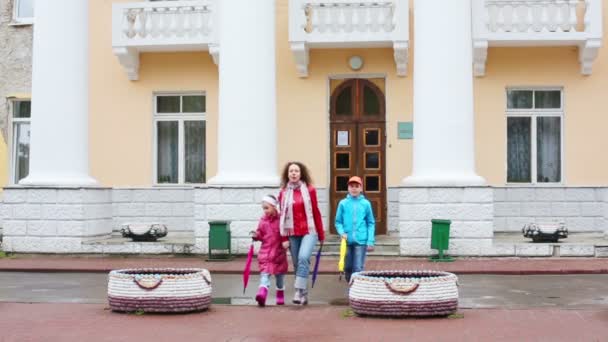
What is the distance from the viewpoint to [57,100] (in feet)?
64.1

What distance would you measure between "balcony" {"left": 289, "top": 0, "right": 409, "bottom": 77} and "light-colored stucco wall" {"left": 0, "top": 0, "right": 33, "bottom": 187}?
768cm

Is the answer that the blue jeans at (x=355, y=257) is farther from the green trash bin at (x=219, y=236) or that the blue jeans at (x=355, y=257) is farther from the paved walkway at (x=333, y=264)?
the green trash bin at (x=219, y=236)

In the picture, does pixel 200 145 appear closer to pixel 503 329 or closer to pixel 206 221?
pixel 206 221

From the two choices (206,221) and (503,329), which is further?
(206,221)

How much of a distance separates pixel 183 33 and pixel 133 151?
130 inches

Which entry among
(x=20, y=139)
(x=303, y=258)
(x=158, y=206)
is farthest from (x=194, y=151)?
(x=303, y=258)

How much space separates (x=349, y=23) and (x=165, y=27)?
14.3 feet

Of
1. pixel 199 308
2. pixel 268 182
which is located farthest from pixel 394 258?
pixel 199 308

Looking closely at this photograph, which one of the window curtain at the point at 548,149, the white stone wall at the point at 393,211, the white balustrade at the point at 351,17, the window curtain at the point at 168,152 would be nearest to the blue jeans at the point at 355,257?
the white stone wall at the point at 393,211

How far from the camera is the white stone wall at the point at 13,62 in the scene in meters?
24.0

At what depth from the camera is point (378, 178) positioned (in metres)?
21.5

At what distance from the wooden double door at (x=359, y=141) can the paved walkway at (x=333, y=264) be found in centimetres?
371

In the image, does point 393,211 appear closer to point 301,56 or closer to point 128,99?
point 301,56

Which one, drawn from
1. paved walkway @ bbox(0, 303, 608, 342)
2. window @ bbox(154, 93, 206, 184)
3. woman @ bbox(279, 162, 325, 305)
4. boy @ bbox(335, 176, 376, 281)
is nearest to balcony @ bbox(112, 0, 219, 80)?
window @ bbox(154, 93, 206, 184)
